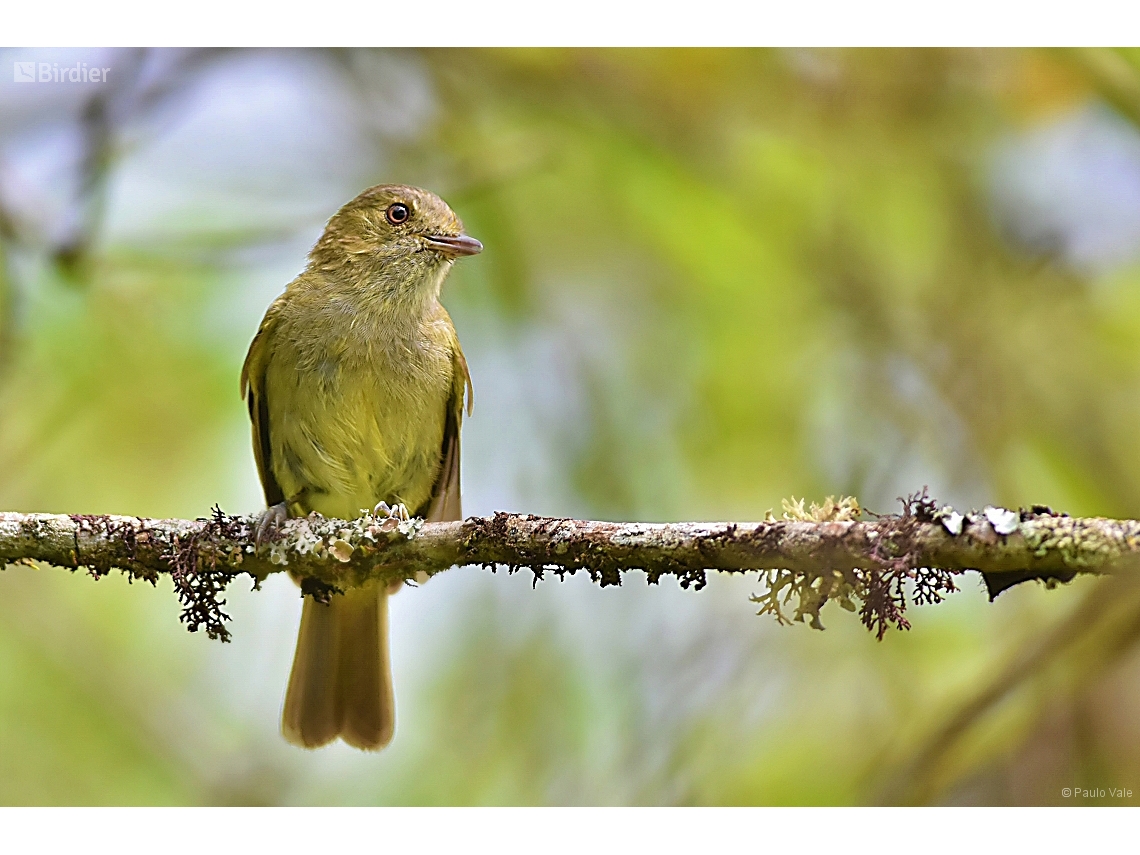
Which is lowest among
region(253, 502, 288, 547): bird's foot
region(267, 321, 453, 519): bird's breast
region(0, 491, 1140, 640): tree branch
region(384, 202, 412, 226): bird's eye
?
region(0, 491, 1140, 640): tree branch

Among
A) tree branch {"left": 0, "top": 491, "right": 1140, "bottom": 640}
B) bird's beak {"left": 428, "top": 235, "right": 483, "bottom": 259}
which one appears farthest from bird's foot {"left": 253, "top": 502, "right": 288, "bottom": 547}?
bird's beak {"left": 428, "top": 235, "right": 483, "bottom": 259}

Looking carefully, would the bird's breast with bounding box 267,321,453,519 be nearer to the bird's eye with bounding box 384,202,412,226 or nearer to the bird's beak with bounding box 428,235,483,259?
the bird's beak with bounding box 428,235,483,259

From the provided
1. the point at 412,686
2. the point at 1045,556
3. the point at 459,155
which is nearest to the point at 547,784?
the point at 412,686

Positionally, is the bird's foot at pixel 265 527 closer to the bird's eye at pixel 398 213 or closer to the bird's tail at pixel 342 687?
the bird's tail at pixel 342 687

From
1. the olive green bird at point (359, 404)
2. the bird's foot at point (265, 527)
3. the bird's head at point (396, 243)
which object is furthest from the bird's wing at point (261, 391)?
the bird's foot at point (265, 527)

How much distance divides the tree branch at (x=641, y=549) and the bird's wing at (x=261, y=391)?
2.60ft

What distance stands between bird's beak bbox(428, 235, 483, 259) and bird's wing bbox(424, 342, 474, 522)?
29 cm

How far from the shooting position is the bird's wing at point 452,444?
3711mm

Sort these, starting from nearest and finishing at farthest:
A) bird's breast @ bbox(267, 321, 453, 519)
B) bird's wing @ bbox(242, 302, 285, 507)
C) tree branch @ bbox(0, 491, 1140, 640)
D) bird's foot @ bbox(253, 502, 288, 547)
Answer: tree branch @ bbox(0, 491, 1140, 640) < bird's foot @ bbox(253, 502, 288, 547) < bird's breast @ bbox(267, 321, 453, 519) < bird's wing @ bbox(242, 302, 285, 507)

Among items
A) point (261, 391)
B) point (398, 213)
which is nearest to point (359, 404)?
point (261, 391)

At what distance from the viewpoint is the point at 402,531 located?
2656mm

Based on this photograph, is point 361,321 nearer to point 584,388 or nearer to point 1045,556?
point 584,388

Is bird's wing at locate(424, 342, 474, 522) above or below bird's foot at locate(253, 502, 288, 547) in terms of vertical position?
above

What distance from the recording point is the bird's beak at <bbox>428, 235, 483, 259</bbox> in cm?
365
